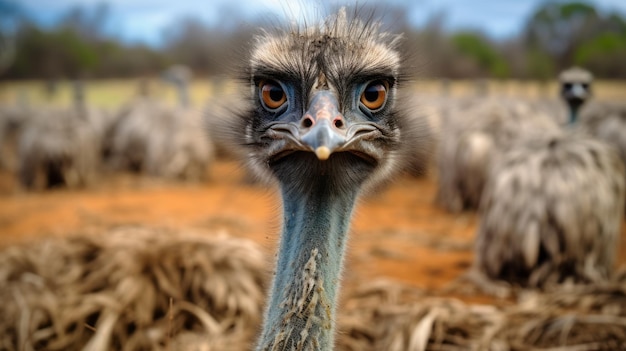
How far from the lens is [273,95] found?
70.7 inches

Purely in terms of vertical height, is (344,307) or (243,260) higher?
(243,260)

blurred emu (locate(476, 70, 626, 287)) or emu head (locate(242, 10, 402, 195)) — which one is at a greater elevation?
emu head (locate(242, 10, 402, 195))

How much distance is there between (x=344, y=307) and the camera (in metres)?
3.47

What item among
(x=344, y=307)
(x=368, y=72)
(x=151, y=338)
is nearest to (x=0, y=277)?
(x=151, y=338)

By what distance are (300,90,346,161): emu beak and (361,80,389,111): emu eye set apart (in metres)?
0.19

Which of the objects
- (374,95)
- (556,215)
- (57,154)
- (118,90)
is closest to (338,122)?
(374,95)

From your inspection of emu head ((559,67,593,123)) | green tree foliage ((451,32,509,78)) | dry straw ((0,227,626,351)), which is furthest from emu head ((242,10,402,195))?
green tree foliage ((451,32,509,78))

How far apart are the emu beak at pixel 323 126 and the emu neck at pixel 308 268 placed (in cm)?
26

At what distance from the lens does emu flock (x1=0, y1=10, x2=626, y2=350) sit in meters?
1.71

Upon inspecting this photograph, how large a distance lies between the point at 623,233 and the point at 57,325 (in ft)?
17.4

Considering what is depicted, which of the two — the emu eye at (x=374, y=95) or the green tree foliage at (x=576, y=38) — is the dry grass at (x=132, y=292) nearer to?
the emu eye at (x=374, y=95)

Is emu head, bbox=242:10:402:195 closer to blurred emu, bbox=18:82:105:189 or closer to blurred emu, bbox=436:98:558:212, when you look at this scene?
blurred emu, bbox=436:98:558:212

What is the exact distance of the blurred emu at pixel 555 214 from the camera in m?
3.85

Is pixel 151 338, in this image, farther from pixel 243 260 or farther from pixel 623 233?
pixel 623 233
